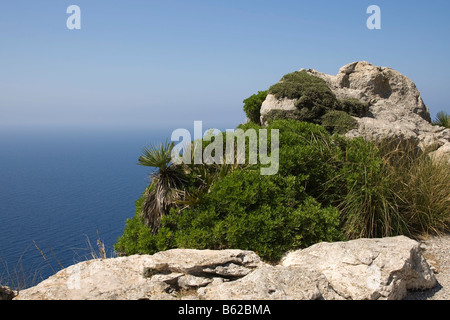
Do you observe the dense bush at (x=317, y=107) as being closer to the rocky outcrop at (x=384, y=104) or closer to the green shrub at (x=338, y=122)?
the green shrub at (x=338, y=122)

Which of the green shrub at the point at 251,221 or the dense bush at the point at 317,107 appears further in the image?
the dense bush at the point at 317,107

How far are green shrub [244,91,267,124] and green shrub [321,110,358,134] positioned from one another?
4.34 m

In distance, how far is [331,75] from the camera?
13555mm

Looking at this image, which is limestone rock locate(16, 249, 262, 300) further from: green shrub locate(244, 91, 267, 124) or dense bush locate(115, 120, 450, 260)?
green shrub locate(244, 91, 267, 124)

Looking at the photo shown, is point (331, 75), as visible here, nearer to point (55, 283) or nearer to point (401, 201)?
point (401, 201)

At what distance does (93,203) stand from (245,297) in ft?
232

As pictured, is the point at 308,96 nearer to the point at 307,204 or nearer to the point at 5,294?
the point at 307,204

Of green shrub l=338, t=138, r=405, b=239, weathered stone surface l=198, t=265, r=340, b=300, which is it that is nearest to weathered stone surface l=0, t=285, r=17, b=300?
weathered stone surface l=198, t=265, r=340, b=300

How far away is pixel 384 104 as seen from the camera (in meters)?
11.5

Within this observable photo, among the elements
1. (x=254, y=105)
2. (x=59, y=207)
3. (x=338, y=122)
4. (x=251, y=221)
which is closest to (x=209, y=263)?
(x=251, y=221)

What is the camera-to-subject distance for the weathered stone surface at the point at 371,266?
13.8 ft

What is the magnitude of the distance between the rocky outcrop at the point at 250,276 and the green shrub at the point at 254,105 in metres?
9.44

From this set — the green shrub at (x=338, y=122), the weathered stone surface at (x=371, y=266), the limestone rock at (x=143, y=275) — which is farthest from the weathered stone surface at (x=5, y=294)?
the green shrub at (x=338, y=122)
